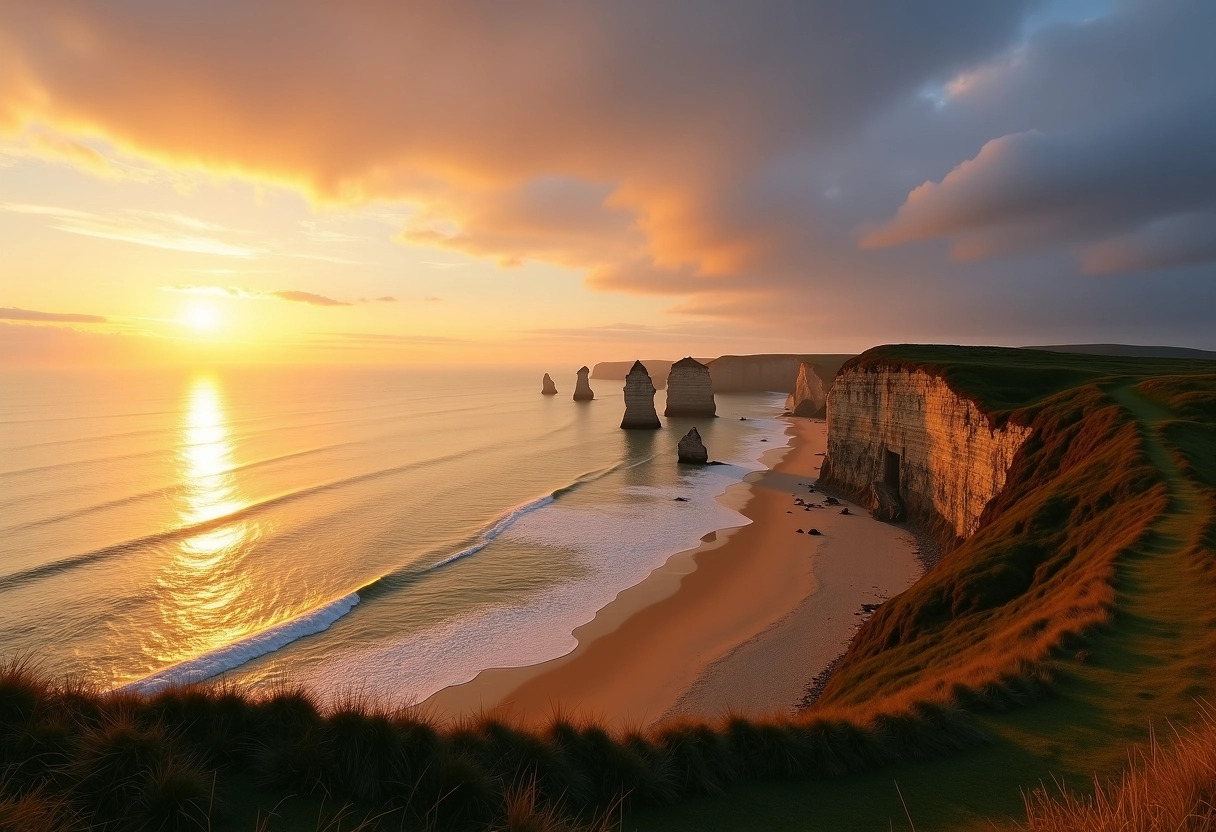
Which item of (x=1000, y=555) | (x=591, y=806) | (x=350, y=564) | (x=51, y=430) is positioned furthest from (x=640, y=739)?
(x=51, y=430)

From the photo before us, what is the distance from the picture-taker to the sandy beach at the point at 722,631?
1619cm

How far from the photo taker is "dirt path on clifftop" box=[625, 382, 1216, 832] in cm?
592

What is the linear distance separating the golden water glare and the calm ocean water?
0.38 ft

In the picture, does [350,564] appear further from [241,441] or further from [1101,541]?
[241,441]

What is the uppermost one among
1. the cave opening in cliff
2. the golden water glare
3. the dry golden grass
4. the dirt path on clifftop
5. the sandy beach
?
the dry golden grass

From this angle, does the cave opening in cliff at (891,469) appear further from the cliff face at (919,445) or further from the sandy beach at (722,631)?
the sandy beach at (722,631)

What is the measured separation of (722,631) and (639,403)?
67.1m

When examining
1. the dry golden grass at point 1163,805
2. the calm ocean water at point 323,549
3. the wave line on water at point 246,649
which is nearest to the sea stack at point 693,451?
the calm ocean water at point 323,549

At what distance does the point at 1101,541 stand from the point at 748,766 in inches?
438

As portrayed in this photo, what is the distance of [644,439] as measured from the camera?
76.9 metres

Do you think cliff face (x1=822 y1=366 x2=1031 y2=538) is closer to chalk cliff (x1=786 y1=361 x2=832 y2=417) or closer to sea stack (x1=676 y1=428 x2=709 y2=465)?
sea stack (x1=676 y1=428 x2=709 y2=465)

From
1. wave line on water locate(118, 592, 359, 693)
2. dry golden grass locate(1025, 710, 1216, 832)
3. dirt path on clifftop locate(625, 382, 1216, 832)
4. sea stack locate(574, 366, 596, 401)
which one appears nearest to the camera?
dry golden grass locate(1025, 710, 1216, 832)

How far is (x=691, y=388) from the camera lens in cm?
10375

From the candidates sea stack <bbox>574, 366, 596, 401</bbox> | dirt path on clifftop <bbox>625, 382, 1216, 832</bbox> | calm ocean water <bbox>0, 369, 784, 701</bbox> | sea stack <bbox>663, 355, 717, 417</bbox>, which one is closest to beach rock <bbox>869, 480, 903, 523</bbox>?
calm ocean water <bbox>0, 369, 784, 701</bbox>
